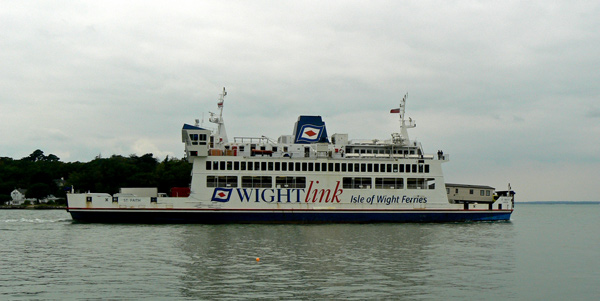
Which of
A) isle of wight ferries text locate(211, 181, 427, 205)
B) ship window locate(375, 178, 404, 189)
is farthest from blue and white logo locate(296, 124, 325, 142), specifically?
ship window locate(375, 178, 404, 189)

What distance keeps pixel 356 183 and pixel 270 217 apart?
291 inches

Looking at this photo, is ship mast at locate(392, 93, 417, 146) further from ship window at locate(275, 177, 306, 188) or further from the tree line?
the tree line

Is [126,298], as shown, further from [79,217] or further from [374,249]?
[79,217]

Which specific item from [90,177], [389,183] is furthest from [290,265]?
[90,177]

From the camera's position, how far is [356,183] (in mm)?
42031

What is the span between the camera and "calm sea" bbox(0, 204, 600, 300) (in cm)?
1670

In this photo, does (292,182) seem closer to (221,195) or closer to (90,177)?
(221,195)

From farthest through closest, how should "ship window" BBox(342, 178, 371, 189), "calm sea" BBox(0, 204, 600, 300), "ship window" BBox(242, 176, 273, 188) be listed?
Result: "ship window" BBox(342, 178, 371, 189) < "ship window" BBox(242, 176, 273, 188) < "calm sea" BBox(0, 204, 600, 300)

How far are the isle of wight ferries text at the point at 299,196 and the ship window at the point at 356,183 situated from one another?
2.05 feet

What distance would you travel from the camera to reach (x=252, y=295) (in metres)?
15.9

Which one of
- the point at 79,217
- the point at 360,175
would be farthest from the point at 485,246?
the point at 79,217

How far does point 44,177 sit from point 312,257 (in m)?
87.6

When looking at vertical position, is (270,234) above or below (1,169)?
below

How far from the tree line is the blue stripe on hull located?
42144mm
